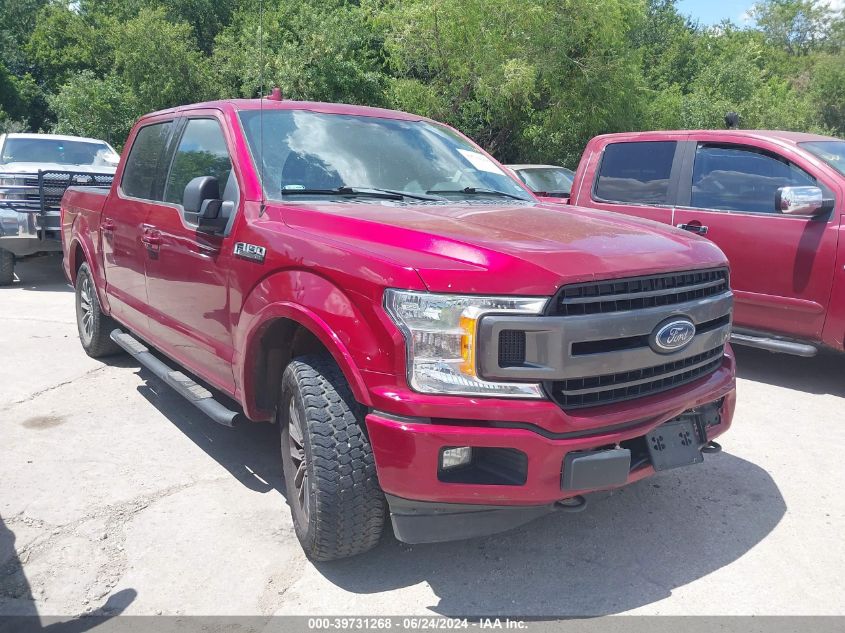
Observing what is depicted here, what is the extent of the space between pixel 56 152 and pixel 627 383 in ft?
36.7

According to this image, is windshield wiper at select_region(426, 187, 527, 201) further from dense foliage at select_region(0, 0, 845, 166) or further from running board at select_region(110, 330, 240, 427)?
dense foliage at select_region(0, 0, 845, 166)

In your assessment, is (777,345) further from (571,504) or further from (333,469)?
(333,469)

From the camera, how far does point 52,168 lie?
1088cm

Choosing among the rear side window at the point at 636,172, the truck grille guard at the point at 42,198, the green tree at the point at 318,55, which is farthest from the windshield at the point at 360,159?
the green tree at the point at 318,55

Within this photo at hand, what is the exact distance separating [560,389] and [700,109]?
1041 inches

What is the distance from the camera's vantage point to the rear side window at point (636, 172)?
6.40 metres

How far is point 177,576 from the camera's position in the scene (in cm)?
310

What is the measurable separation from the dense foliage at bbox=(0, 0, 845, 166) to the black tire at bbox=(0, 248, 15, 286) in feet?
35.1

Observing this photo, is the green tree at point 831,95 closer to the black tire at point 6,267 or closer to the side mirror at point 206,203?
the black tire at point 6,267

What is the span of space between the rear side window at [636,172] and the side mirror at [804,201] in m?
1.12

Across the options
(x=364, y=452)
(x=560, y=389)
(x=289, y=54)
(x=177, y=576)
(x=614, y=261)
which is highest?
(x=289, y=54)

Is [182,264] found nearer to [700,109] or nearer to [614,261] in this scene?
[614,261]

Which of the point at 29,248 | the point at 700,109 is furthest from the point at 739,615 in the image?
the point at 700,109

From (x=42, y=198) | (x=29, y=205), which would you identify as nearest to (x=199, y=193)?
(x=42, y=198)
